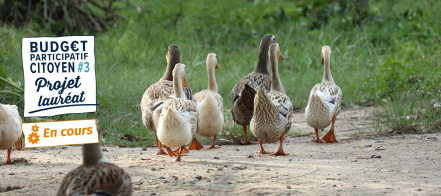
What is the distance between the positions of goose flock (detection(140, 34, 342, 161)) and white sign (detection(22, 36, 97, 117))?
910 mm

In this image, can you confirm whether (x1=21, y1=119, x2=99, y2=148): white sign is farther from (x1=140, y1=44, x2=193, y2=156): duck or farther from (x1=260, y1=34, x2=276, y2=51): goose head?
(x1=260, y1=34, x2=276, y2=51): goose head

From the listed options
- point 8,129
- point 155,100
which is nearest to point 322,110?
point 155,100

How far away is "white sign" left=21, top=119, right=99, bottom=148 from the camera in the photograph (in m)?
5.84

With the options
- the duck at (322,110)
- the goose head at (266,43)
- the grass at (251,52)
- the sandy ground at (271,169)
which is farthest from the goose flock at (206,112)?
the grass at (251,52)

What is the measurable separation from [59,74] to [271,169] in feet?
7.33

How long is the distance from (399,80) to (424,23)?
14.1 ft

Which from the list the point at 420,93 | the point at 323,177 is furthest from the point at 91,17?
the point at 323,177

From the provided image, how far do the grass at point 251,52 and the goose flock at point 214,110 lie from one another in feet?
2.40

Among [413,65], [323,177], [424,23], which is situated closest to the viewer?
[323,177]

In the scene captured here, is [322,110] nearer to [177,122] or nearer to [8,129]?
[177,122]

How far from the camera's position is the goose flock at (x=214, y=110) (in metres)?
7.25

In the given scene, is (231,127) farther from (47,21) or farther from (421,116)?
(47,21)

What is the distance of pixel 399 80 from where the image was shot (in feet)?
35.6

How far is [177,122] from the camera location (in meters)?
7.10
